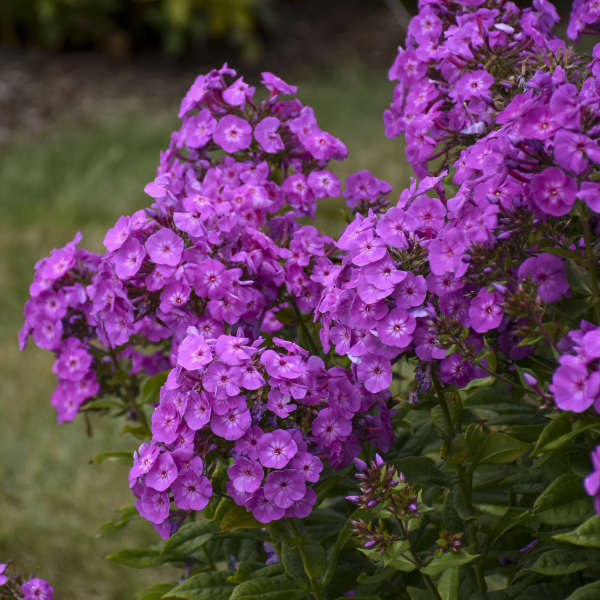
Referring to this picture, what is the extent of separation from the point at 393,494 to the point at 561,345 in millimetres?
388

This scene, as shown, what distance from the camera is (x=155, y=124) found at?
8672 millimetres

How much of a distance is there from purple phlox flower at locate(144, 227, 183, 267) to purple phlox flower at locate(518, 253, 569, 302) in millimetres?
675

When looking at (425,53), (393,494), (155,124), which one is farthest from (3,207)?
(393,494)

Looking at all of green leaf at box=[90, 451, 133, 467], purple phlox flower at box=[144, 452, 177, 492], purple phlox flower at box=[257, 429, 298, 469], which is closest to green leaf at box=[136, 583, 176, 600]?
green leaf at box=[90, 451, 133, 467]

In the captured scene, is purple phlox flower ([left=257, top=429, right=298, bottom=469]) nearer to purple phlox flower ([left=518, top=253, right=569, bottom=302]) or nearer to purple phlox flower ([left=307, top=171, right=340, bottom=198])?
purple phlox flower ([left=518, top=253, right=569, bottom=302])

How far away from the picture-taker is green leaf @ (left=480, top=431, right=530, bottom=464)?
1.68 m

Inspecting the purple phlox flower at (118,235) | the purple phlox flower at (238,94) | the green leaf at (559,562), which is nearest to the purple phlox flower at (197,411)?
the purple phlox flower at (118,235)

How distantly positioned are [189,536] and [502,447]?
0.75 m

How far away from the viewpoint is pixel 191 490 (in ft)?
5.37

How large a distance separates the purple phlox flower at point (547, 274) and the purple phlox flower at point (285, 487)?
53cm

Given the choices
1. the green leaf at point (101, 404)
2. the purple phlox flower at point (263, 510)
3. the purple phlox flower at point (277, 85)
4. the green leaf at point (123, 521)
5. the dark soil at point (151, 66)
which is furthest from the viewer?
the dark soil at point (151, 66)

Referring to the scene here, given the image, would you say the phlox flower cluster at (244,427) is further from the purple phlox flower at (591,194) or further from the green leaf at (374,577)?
the purple phlox flower at (591,194)

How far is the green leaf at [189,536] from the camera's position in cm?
200

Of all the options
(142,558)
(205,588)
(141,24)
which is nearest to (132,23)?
(141,24)
